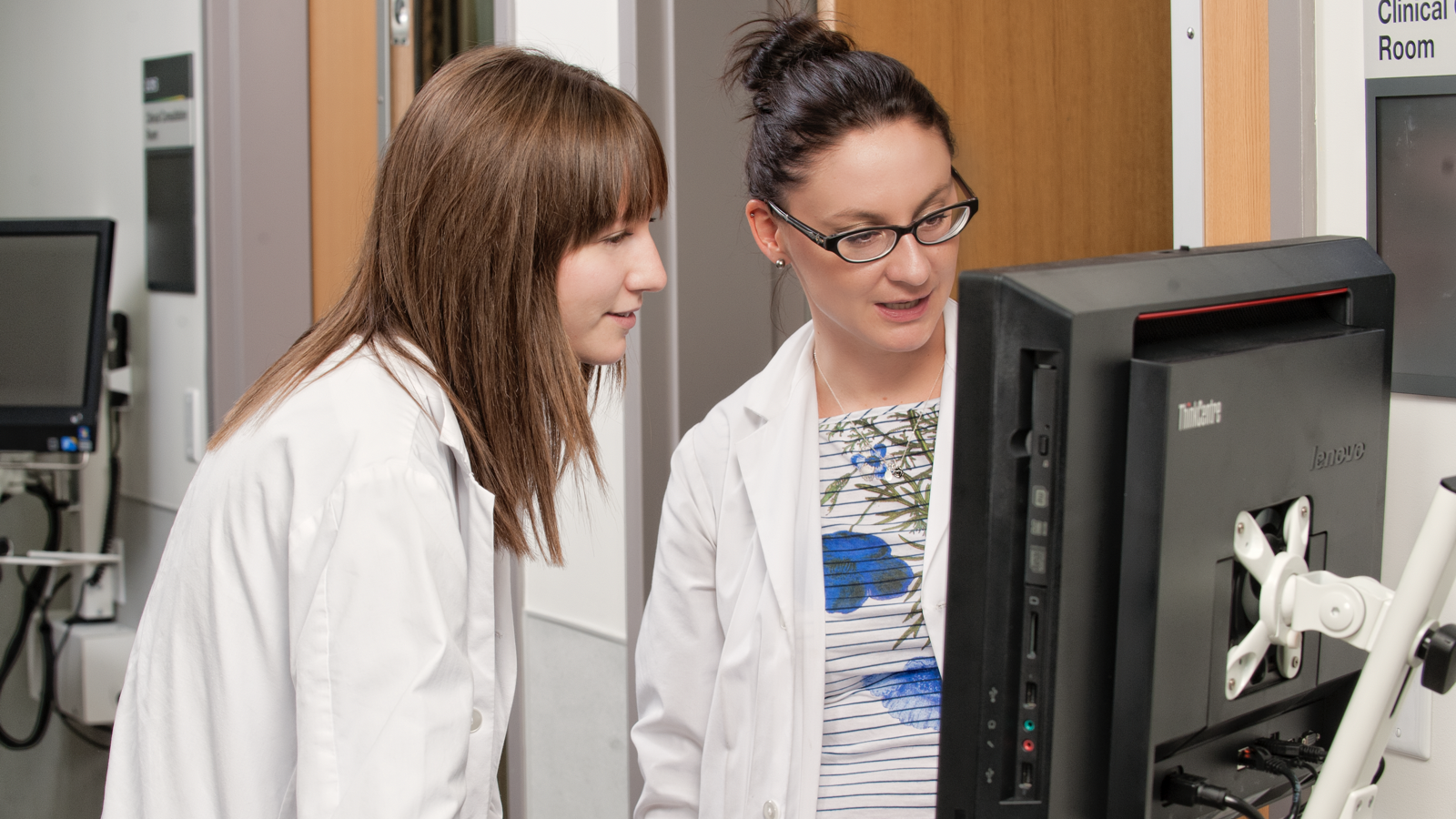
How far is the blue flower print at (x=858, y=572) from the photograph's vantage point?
1233mm

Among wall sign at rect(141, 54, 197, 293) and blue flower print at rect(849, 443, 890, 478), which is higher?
wall sign at rect(141, 54, 197, 293)

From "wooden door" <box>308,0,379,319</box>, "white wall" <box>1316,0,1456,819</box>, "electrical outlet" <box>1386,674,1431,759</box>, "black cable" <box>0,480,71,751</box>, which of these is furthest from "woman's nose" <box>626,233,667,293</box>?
"black cable" <box>0,480,71,751</box>

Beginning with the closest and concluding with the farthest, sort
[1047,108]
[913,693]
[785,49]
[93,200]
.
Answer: [913,693] → [785,49] → [1047,108] → [93,200]

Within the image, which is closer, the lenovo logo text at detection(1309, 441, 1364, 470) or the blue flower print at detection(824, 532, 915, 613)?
the lenovo logo text at detection(1309, 441, 1364, 470)

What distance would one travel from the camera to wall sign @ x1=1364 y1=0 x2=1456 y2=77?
1.08 metres

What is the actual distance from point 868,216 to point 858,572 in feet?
1.25

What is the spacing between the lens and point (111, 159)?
9.10 feet

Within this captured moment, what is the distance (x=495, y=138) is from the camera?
3.23 ft

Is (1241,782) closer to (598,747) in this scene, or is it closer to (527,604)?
(598,747)

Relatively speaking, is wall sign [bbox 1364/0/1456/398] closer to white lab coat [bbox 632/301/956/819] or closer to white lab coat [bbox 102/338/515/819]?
white lab coat [bbox 632/301/956/819]

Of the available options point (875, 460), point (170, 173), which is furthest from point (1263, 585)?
point (170, 173)

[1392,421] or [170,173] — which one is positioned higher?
[170,173]

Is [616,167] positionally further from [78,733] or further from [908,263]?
[78,733]

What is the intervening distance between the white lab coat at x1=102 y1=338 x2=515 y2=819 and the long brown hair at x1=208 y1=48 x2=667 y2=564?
0.07m
